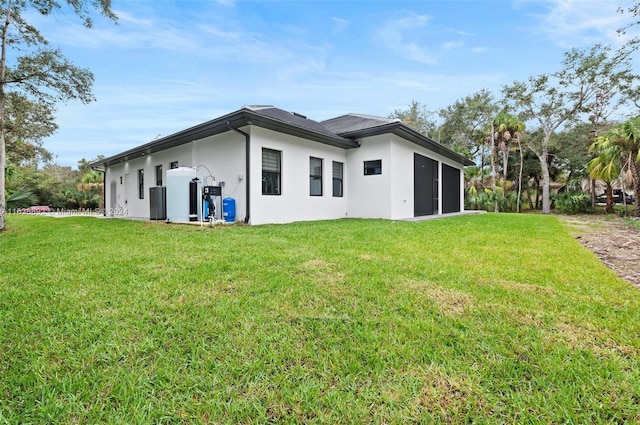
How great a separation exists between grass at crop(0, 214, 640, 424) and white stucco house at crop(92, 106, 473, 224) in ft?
16.1

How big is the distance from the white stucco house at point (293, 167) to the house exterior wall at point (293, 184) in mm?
28

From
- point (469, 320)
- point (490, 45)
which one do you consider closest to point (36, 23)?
point (469, 320)

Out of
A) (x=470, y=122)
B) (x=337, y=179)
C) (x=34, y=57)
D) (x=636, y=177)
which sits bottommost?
(x=337, y=179)

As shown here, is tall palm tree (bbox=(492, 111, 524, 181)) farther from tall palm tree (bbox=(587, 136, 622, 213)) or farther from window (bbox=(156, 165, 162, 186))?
window (bbox=(156, 165, 162, 186))

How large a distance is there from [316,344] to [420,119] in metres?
28.2

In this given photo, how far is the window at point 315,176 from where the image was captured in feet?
31.1

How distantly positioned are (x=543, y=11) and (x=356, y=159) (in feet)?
23.8

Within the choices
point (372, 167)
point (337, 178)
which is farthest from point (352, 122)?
point (337, 178)

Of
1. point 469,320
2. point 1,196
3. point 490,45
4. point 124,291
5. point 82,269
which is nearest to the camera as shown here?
point 469,320

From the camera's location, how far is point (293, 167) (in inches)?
346

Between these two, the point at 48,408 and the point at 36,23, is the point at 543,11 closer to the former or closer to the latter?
the point at 48,408

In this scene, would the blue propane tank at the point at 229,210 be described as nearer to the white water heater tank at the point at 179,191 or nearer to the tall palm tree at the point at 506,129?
the white water heater tank at the point at 179,191

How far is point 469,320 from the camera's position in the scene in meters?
2.06

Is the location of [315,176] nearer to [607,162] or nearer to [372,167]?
[372,167]
